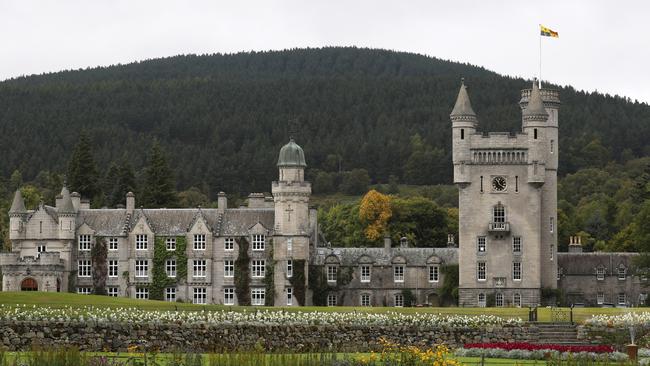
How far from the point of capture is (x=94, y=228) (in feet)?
343

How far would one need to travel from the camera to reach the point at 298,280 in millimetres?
101062

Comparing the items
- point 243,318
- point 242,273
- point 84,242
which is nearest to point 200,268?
point 242,273

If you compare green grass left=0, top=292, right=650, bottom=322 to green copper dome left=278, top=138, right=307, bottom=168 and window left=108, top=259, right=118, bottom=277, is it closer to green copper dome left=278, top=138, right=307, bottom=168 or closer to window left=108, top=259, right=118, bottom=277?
window left=108, top=259, right=118, bottom=277

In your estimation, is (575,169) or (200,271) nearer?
(200,271)

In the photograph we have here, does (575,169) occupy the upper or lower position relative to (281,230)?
upper

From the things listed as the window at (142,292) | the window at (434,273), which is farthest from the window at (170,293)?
the window at (434,273)

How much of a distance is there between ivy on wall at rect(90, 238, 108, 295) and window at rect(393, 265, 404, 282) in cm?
1982

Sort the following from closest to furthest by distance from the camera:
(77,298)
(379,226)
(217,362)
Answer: (217,362), (77,298), (379,226)

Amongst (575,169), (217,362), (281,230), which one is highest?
(575,169)

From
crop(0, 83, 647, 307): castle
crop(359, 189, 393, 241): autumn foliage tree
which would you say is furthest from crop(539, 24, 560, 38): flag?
crop(359, 189, 393, 241): autumn foliage tree

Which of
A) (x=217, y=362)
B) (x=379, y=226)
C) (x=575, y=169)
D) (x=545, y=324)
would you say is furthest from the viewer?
(x=575, y=169)

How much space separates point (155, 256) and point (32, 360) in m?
58.9

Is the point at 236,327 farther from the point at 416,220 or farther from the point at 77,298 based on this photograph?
the point at 416,220

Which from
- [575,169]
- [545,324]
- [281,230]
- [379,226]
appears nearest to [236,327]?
[545,324]
